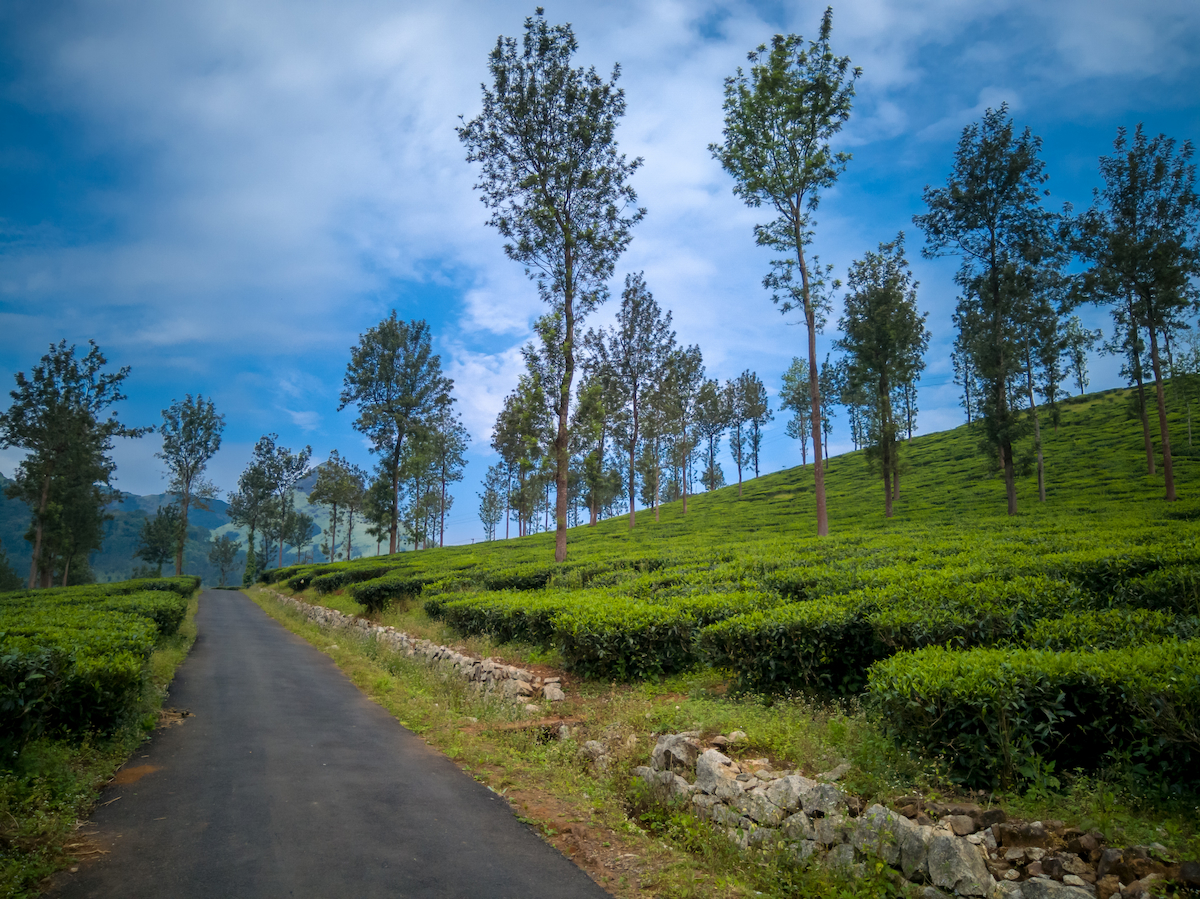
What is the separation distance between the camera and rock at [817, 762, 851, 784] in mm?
4777

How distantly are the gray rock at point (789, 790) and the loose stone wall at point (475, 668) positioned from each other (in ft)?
16.1

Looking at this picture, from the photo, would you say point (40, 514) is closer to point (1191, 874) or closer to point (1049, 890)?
point (1049, 890)

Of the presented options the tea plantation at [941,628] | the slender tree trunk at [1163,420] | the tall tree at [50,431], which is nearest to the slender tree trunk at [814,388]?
the tea plantation at [941,628]

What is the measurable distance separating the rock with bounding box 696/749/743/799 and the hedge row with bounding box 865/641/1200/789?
155 cm

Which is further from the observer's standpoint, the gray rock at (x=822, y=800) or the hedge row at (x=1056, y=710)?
the gray rock at (x=822, y=800)

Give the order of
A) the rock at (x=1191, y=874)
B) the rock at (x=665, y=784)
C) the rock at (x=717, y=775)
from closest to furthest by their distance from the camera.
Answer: the rock at (x=1191, y=874), the rock at (x=717, y=775), the rock at (x=665, y=784)

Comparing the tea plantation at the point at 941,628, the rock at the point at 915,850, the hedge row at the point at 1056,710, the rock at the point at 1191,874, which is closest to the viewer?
the rock at the point at 1191,874

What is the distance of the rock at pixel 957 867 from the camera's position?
3.56 m

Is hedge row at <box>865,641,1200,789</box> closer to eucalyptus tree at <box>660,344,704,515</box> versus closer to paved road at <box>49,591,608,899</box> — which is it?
paved road at <box>49,591,608,899</box>

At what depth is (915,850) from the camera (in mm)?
3871

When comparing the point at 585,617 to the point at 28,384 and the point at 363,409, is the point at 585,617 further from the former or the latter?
the point at 28,384

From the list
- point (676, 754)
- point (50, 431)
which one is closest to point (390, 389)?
point (50, 431)

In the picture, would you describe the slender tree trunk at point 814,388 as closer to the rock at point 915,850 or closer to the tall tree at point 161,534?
the rock at point 915,850

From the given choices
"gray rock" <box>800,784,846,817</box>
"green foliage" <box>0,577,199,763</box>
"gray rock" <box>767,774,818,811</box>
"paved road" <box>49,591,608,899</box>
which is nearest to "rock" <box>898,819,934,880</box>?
"gray rock" <box>800,784,846,817</box>
